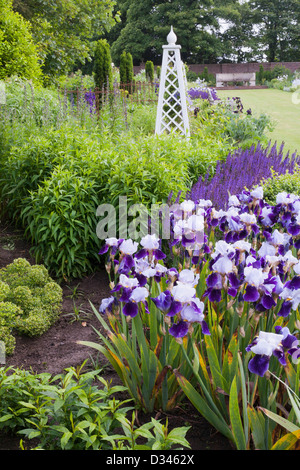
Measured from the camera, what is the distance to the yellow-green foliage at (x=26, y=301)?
9.55ft

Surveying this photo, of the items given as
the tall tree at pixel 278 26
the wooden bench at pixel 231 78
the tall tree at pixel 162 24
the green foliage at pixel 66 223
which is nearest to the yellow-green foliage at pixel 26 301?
the green foliage at pixel 66 223

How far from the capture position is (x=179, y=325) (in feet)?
5.72

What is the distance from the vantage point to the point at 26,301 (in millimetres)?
3141

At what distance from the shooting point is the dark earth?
2119 mm

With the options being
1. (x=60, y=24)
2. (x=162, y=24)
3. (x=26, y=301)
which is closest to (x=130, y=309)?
(x=26, y=301)

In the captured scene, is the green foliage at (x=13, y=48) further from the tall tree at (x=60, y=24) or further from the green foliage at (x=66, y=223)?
the green foliage at (x=66, y=223)

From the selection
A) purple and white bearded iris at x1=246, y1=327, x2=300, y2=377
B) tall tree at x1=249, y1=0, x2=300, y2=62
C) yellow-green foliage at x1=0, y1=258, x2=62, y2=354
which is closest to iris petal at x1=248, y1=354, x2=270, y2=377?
purple and white bearded iris at x1=246, y1=327, x2=300, y2=377

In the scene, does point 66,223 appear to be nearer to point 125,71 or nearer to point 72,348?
point 72,348

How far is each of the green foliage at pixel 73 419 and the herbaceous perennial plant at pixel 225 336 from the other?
0.19 metres

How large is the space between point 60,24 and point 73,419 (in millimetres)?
11907

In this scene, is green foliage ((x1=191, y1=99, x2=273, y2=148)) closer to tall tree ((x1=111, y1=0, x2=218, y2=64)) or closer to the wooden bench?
the wooden bench

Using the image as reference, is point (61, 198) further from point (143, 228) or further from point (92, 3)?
point (92, 3)
